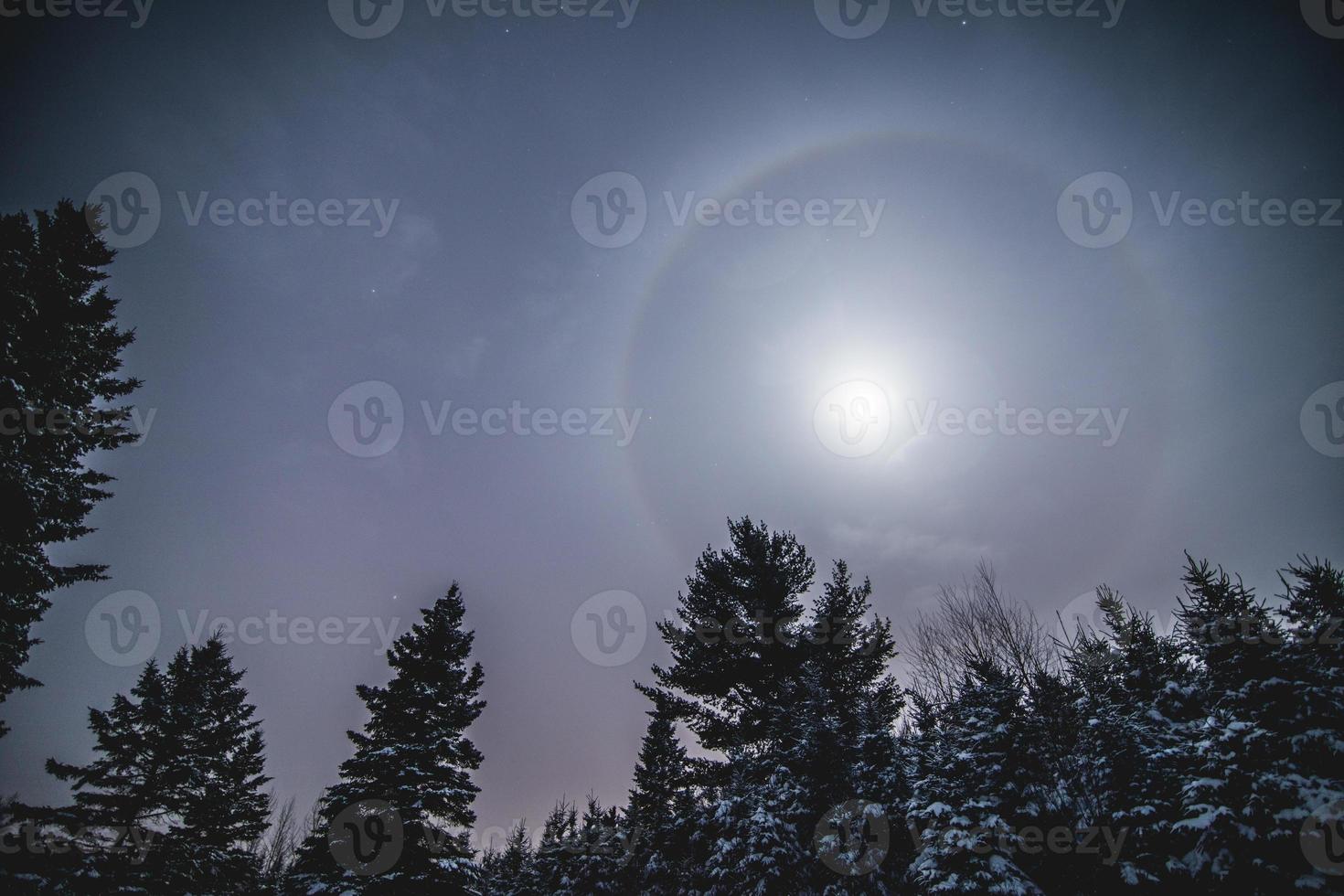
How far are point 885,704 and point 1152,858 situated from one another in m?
7.83

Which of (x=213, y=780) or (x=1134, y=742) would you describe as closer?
(x=1134, y=742)

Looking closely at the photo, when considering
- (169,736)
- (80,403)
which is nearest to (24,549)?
(80,403)

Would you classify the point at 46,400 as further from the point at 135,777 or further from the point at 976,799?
the point at 976,799

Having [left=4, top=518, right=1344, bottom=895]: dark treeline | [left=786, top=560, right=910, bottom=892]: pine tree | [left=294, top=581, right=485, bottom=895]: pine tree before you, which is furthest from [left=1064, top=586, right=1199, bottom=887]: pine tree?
[left=294, top=581, right=485, bottom=895]: pine tree

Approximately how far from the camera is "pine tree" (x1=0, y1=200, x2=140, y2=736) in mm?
10969

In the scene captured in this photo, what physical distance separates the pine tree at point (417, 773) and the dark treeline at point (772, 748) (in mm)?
72

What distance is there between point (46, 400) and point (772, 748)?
71.2ft

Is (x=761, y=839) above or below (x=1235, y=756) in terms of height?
below

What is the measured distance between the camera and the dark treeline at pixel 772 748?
987cm

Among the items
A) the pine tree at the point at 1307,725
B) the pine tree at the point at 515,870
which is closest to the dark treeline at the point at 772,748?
the pine tree at the point at 1307,725

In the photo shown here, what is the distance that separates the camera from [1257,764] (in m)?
9.46

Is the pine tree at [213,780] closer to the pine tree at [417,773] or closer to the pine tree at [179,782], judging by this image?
the pine tree at [179,782]

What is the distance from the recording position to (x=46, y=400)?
11.7m

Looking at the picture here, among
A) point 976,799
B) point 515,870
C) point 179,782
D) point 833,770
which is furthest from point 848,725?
point 515,870
